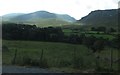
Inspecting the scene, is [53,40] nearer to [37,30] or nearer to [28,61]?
[37,30]

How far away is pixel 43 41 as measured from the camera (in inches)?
3204

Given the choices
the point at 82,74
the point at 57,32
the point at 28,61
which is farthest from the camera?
the point at 57,32

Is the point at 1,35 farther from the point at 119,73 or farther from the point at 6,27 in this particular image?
the point at 119,73

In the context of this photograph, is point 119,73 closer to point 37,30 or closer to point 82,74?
point 82,74

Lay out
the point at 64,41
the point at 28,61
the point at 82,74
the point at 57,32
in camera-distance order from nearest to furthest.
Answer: the point at 82,74
the point at 28,61
the point at 64,41
the point at 57,32

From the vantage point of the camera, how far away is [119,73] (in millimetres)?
18625

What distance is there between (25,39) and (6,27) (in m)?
6.93

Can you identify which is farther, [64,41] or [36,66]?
[64,41]

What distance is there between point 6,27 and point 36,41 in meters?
9.40

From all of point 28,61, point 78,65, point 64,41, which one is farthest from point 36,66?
point 64,41

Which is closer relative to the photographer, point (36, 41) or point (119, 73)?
point (119, 73)

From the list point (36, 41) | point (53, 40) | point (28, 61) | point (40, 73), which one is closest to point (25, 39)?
point (36, 41)

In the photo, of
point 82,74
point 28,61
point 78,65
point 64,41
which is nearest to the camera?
point 82,74

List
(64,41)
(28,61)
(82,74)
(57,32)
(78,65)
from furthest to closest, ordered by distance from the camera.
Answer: (57,32), (64,41), (28,61), (78,65), (82,74)
